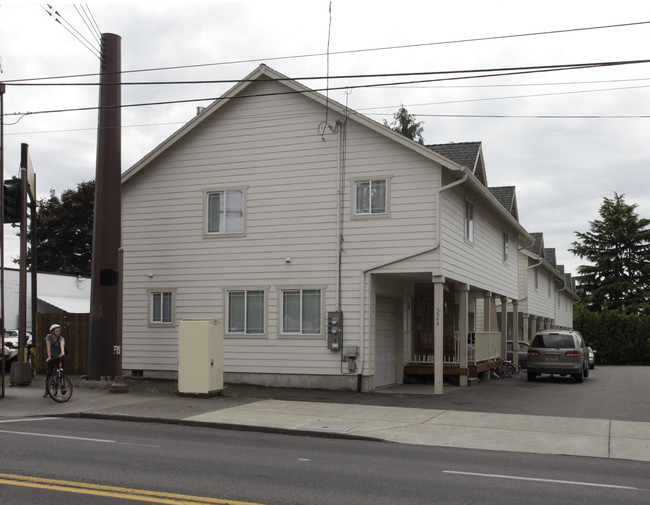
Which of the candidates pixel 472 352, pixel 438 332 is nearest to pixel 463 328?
pixel 472 352

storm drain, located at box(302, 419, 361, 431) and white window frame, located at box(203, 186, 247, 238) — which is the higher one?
white window frame, located at box(203, 186, 247, 238)

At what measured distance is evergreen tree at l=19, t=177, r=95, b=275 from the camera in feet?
153

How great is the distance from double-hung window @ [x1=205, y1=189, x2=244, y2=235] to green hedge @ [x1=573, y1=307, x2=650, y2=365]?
122 ft

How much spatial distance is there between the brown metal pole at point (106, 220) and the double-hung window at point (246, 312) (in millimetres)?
3385

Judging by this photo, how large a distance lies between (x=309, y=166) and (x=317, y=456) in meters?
11.0

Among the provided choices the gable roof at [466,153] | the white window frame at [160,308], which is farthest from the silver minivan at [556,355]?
the white window frame at [160,308]

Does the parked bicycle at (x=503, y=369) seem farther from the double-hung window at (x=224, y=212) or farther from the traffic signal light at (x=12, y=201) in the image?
the traffic signal light at (x=12, y=201)

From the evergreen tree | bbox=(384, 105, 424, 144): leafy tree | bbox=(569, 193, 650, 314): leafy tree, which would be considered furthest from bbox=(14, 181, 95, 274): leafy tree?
bbox=(569, 193, 650, 314): leafy tree

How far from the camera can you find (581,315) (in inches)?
2051

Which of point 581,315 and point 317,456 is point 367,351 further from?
point 581,315

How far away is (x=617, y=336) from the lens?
49500 millimetres

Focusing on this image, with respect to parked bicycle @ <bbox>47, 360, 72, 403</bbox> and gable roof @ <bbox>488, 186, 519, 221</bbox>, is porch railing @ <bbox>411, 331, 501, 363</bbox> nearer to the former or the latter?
gable roof @ <bbox>488, 186, 519, 221</bbox>

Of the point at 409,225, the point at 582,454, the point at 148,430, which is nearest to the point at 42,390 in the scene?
the point at 148,430

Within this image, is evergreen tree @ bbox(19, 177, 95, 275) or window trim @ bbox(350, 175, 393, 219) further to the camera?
evergreen tree @ bbox(19, 177, 95, 275)
